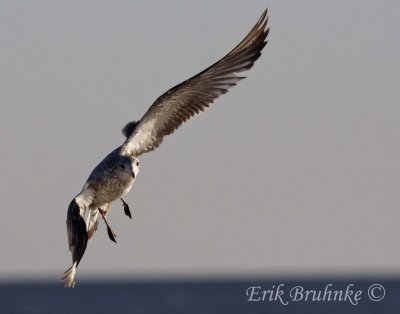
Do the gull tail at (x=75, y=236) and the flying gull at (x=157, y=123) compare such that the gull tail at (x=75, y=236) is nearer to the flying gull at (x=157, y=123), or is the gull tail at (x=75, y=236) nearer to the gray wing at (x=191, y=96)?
the flying gull at (x=157, y=123)

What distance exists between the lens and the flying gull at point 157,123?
16.4 m

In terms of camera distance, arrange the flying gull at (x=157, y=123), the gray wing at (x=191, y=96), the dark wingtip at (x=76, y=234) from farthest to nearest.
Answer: the gray wing at (x=191, y=96) < the flying gull at (x=157, y=123) < the dark wingtip at (x=76, y=234)

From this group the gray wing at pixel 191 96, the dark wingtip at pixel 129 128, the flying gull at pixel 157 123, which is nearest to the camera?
the flying gull at pixel 157 123

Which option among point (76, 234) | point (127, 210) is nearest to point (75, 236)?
point (76, 234)

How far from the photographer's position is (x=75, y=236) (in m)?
14.8

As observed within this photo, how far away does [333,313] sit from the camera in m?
77.4

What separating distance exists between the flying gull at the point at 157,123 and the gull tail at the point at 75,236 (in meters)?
0.28

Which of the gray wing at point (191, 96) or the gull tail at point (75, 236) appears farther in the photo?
the gray wing at point (191, 96)

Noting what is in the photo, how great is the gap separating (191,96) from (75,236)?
10.8 ft

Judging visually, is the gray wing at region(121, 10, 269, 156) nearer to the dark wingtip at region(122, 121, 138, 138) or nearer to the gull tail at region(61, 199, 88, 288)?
the dark wingtip at region(122, 121, 138, 138)

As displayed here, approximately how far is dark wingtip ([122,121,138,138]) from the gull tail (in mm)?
2176

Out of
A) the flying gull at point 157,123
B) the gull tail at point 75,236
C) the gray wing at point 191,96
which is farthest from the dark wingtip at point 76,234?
the gray wing at point 191,96

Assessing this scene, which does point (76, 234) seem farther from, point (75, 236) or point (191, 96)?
point (191, 96)

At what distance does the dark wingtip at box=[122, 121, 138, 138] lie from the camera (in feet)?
57.5
